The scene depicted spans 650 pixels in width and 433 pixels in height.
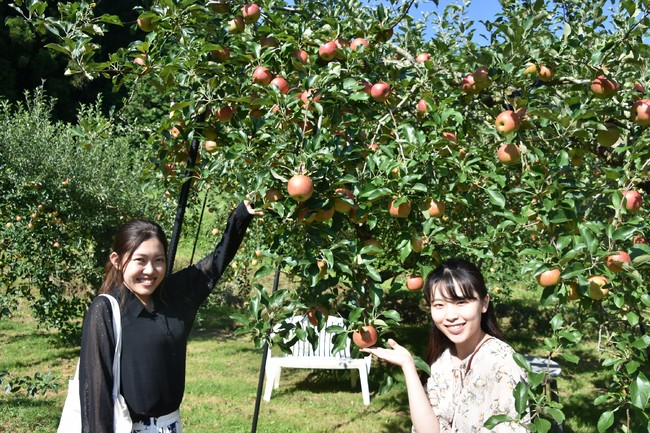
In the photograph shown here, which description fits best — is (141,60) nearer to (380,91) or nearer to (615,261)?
(380,91)

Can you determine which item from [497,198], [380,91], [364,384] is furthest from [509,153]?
[364,384]

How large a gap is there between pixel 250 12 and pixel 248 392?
4453 mm

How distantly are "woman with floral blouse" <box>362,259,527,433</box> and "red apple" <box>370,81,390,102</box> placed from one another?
602mm

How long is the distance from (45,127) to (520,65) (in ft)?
21.4

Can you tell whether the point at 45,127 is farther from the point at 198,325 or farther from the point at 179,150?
the point at 179,150

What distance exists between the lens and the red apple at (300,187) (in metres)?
1.62

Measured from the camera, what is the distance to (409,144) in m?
1.75

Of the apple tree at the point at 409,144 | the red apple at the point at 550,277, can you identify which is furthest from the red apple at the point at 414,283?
the red apple at the point at 550,277

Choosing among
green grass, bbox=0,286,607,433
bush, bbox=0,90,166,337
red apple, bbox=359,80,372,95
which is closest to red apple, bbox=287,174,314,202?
red apple, bbox=359,80,372,95

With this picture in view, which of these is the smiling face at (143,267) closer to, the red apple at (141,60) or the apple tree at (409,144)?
the apple tree at (409,144)

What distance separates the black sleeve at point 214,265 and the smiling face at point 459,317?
0.74 metres

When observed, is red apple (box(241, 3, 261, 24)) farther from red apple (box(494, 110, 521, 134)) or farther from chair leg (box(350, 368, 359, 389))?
chair leg (box(350, 368, 359, 389))

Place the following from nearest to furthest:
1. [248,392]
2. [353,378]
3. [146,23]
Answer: [146,23]
[248,392]
[353,378]

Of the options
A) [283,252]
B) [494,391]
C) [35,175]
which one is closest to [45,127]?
[35,175]
